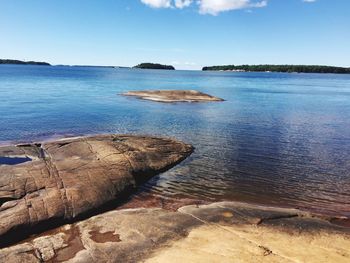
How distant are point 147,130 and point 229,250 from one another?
2352 cm

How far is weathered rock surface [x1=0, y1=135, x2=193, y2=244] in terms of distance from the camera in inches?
593

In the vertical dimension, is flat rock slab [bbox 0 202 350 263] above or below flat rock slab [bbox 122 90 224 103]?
below

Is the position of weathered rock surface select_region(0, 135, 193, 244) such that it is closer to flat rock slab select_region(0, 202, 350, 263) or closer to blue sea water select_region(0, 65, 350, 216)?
flat rock slab select_region(0, 202, 350, 263)

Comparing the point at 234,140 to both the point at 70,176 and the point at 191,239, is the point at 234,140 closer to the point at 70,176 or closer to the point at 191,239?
the point at 70,176

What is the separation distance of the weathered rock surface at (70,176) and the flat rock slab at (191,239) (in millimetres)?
998

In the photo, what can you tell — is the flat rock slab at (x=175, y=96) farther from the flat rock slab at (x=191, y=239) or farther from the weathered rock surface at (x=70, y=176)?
the flat rock slab at (x=191, y=239)

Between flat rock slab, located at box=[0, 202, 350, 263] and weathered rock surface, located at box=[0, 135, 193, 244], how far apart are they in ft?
3.27

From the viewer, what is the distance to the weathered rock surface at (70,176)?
1505 centimetres

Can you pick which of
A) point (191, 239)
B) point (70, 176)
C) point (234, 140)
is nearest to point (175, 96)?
point (234, 140)

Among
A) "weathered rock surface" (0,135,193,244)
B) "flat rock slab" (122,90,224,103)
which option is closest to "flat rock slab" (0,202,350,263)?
"weathered rock surface" (0,135,193,244)

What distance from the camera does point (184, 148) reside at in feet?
89.2

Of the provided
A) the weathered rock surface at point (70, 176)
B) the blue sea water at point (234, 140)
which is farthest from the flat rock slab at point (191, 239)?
the blue sea water at point (234, 140)

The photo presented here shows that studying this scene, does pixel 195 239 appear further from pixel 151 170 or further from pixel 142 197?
pixel 151 170

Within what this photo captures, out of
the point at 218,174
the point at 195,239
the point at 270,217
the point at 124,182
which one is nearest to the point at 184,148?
the point at 218,174
